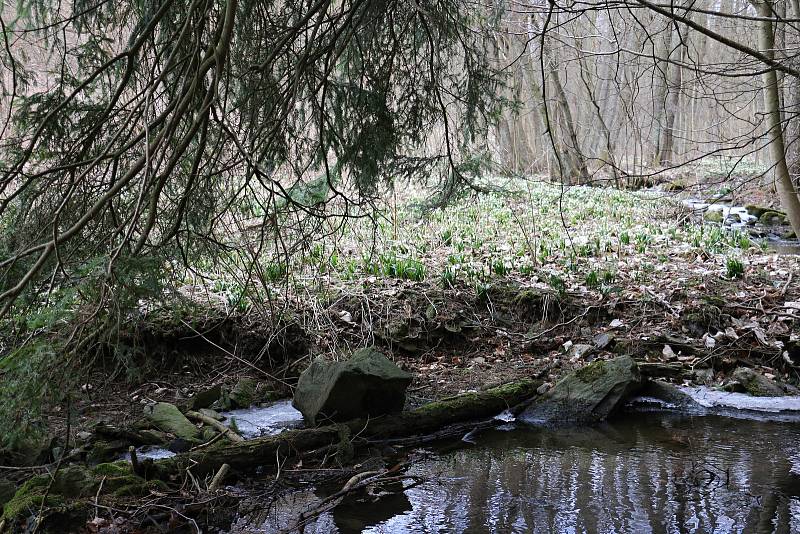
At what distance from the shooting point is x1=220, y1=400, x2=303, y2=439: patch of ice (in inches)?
225

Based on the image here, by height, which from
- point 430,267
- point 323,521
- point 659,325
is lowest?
point 323,521

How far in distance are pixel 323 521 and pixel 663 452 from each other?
2621 mm

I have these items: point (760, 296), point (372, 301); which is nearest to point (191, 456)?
point (372, 301)

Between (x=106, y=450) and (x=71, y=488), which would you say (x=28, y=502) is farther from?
(x=106, y=450)

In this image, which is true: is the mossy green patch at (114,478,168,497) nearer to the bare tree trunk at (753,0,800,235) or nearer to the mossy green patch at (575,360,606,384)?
the mossy green patch at (575,360,606,384)

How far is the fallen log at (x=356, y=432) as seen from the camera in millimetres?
4629

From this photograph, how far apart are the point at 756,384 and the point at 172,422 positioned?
5092 millimetres

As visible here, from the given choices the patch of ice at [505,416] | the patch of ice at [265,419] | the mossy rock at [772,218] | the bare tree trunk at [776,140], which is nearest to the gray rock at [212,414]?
the patch of ice at [265,419]

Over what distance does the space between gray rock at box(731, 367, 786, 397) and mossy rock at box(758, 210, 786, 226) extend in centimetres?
889

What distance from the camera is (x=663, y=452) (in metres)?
5.14

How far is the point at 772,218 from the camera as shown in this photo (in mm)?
14219

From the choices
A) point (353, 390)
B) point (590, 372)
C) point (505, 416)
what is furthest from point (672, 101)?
point (353, 390)

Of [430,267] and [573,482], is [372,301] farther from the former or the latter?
[573,482]

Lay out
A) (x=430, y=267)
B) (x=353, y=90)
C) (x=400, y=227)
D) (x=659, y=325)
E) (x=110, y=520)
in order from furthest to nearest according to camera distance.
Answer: (x=400, y=227)
(x=430, y=267)
(x=659, y=325)
(x=353, y=90)
(x=110, y=520)
